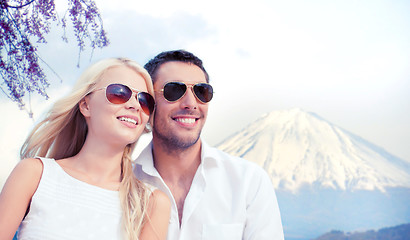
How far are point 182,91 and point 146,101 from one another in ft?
1.60

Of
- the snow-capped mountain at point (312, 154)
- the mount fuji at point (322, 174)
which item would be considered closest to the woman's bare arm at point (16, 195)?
the mount fuji at point (322, 174)

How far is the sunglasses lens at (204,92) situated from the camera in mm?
2369

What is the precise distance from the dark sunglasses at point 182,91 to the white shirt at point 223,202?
0.33 meters

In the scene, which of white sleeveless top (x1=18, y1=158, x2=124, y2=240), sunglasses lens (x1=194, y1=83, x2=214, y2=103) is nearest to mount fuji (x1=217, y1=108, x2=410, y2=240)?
sunglasses lens (x1=194, y1=83, x2=214, y2=103)

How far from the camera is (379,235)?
7.46 metres

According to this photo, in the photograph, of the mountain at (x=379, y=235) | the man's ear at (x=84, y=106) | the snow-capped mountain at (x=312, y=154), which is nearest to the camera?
the man's ear at (x=84, y=106)

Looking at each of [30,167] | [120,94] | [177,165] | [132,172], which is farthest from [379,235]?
[30,167]

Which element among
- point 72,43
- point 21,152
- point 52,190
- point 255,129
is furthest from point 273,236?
point 255,129

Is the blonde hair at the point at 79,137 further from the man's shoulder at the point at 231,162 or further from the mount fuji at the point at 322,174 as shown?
the mount fuji at the point at 322,174

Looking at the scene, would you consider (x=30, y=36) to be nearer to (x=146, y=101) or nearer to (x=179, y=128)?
(x=179, y=128)

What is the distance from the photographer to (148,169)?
2.32 metres

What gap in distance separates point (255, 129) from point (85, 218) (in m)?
8.47

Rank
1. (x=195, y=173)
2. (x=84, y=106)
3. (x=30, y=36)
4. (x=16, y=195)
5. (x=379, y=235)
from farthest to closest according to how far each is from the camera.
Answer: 1. (x=379, y=235)
2. (x=30, y=36)
3. (x=195, y=173)
4. (x=84, y=106)
5. (x=16, y=195)

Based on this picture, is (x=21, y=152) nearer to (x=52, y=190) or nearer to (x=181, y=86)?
(x=52, y=190)
